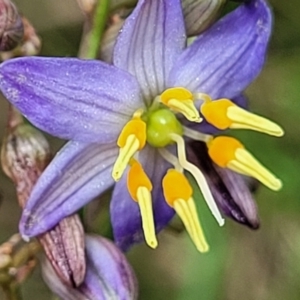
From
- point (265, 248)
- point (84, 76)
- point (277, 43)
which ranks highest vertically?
point (84, 76)

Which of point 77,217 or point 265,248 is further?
point 265,248

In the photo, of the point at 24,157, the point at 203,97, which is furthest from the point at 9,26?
the point at 203,97

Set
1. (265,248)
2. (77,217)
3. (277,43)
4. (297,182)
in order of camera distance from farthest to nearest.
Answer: (265,248)
(277,43)
(297,182)
(77,217)

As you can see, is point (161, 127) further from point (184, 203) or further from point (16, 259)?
point (16, 259)

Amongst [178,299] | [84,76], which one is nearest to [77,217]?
[84,76]

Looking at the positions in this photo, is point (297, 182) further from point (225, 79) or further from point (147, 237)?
point (147, 237)

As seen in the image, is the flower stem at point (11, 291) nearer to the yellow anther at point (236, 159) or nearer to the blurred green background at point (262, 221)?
the yellow anther at point (236, 159)
